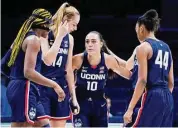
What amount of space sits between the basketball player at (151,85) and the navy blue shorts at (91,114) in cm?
88

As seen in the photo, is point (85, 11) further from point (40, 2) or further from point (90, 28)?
point (40, 2)

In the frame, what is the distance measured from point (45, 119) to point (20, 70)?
18.6 inches

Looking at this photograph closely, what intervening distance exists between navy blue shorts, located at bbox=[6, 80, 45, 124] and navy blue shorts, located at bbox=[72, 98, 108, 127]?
0.92 metres

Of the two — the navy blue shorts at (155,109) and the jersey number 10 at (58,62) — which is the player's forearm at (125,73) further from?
the navy blue shorts at (155,109)

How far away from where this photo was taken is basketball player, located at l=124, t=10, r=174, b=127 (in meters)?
3.53

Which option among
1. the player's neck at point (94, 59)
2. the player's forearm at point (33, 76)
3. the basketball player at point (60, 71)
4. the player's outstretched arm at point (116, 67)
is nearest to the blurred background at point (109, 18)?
the player's outstretched arm at point (116, 67)

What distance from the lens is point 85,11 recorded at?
10258mm

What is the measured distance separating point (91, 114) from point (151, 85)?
1010mm

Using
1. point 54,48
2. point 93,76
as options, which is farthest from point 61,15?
point 93,76

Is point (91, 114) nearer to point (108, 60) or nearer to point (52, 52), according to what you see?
point (108, 60)

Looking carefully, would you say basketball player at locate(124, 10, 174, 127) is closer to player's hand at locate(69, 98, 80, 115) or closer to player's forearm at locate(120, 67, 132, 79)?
player's hand at locate(69, 98, 80, 115)

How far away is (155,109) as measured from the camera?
356cm

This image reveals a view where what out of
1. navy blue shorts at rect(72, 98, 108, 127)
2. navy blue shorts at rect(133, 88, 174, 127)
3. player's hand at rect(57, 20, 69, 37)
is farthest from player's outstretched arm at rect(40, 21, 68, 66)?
navy blue shorts at rect(133, 88, 174, 127)

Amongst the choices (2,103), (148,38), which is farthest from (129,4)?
(148,38)
